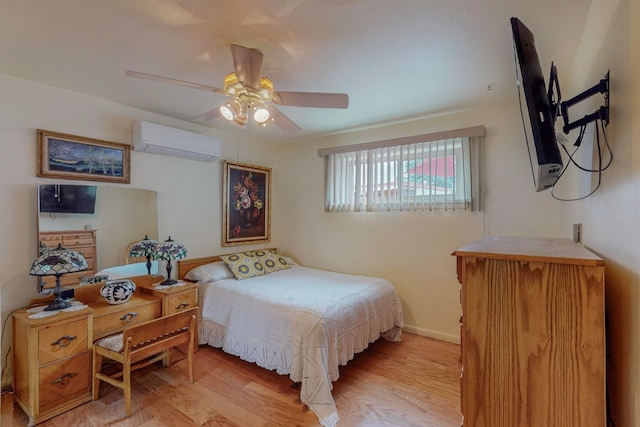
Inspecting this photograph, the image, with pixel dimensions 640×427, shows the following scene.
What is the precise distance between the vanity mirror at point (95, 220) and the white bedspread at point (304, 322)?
857mm

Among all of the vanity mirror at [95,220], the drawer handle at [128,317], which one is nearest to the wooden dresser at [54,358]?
the drawer handle at [128,317]

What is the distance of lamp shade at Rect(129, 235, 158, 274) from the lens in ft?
9.34

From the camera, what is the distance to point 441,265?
10.2ft

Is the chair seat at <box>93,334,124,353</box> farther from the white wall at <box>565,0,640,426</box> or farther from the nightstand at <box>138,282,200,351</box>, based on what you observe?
the white wall at <box>565,0,640,426</box>

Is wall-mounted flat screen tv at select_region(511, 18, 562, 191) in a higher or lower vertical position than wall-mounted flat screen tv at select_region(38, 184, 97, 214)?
higher

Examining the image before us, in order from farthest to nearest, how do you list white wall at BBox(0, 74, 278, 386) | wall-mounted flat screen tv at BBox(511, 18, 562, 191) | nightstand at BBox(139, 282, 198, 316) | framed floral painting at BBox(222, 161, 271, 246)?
framed floral painting at BBox(222, 161, 271, 246), nightstand at BBox(139, 282, 198, 316), white wall at BBox(0, 74, 278, 386), wall-mounted flat screen tv at BBox(511, 18, 562, 191)

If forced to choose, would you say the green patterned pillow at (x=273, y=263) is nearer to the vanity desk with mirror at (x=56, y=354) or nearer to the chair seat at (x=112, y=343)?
the vanity desk with mirror at (x=56, y=354)

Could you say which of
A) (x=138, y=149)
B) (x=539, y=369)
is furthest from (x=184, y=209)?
(x=539, y=369)

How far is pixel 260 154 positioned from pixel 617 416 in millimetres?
3971

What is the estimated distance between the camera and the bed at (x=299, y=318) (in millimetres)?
2094

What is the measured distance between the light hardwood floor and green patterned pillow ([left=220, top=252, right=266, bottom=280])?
33.6 inches

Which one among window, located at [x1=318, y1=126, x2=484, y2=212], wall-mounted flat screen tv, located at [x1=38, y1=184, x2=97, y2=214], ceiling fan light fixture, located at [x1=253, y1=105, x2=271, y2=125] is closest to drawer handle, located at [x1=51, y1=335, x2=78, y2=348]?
wall-mounted flat screen tv, located at [x1=38, y1=184, x2=97, y2=214]

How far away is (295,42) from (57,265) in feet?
7.24

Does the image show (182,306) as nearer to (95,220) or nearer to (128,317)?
(128,317)
